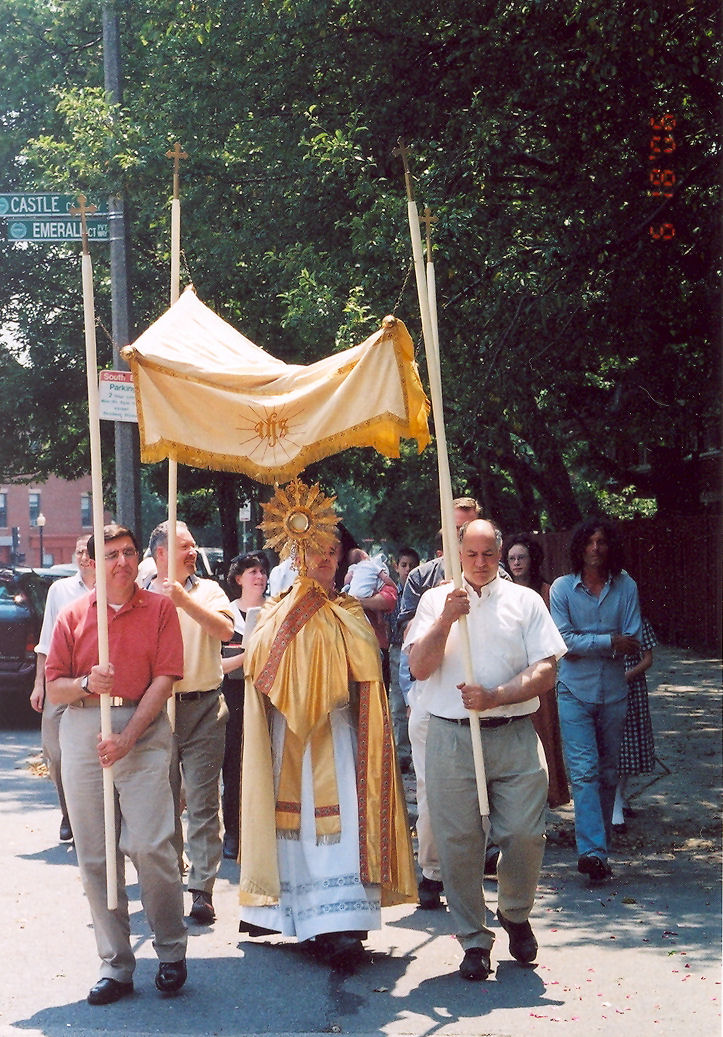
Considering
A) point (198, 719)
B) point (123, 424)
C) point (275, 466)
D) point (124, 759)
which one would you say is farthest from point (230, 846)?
point (123, 424)

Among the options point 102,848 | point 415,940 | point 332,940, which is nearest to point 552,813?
point 415,940

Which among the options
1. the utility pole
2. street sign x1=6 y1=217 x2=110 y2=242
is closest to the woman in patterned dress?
the utility pole

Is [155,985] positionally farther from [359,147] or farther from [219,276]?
[219,276]

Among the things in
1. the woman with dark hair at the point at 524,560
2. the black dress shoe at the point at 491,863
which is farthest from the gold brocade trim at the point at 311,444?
the black dress shoe at the point at 491,863

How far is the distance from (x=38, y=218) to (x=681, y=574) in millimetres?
15785

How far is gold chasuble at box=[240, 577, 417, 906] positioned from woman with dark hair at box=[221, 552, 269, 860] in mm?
2129

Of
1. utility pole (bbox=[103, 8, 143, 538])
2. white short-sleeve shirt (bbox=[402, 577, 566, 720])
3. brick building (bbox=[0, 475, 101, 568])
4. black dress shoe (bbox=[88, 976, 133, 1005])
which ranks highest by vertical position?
brick building (bbox=[0, 475, 101, 568])

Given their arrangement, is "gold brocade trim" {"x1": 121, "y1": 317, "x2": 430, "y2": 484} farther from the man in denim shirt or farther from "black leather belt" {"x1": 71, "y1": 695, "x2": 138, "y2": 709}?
the man in denim shirt

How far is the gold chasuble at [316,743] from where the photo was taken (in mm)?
6492

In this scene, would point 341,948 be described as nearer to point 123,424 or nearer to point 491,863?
point 491,863

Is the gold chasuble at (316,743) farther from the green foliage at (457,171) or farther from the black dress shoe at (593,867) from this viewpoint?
the green foliage at (457,171)

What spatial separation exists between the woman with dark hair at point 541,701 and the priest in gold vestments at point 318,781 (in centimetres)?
194

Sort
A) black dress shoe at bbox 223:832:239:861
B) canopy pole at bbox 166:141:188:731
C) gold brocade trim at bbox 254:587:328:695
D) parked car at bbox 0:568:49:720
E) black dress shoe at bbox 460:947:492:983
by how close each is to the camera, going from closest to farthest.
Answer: black dress shoe at bbox 460:947:492:983 → gold brocade trim at bbox 254:587:328:695 → canopy pole at bbox 166:141:188:731 → black dress shoe at bbox 223:832:239:861 → parked car at bbox 0:568:49:720

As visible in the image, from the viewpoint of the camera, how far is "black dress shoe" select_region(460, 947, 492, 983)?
6.14m
